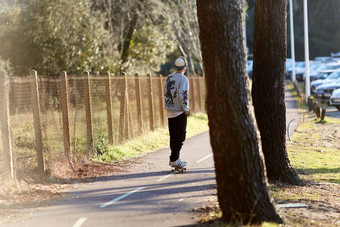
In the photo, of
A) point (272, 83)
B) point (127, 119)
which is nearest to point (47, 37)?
point (127, 119)

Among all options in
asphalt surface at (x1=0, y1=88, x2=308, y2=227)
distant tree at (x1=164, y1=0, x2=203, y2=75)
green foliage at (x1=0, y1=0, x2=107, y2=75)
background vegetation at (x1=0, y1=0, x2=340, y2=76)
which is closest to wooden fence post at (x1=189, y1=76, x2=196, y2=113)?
background vegetation at (x1=0, y1=0, x2=340, y2=76)

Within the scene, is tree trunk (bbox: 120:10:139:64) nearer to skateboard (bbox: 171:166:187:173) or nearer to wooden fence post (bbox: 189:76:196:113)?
wooden fence post (bbox: 189:76:196:113)

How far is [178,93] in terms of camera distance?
35.2ft

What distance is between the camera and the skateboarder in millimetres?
10719

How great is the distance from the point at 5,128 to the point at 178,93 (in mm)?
3021

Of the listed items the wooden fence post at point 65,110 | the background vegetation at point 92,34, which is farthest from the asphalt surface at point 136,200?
the background vegetation at point 92,34

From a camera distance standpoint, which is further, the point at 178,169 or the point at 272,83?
the point at 178,169

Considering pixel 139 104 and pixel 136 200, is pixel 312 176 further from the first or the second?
pixel 139 104

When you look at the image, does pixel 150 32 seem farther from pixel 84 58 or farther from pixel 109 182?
pixel 109 182

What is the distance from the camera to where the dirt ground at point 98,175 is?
769 centimetres

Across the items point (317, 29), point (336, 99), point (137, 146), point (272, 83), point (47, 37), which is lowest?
point (336, 99)

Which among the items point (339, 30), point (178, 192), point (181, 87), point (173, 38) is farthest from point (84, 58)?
point (339, 30)

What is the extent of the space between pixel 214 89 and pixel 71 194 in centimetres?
333

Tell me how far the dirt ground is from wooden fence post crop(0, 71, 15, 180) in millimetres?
315
